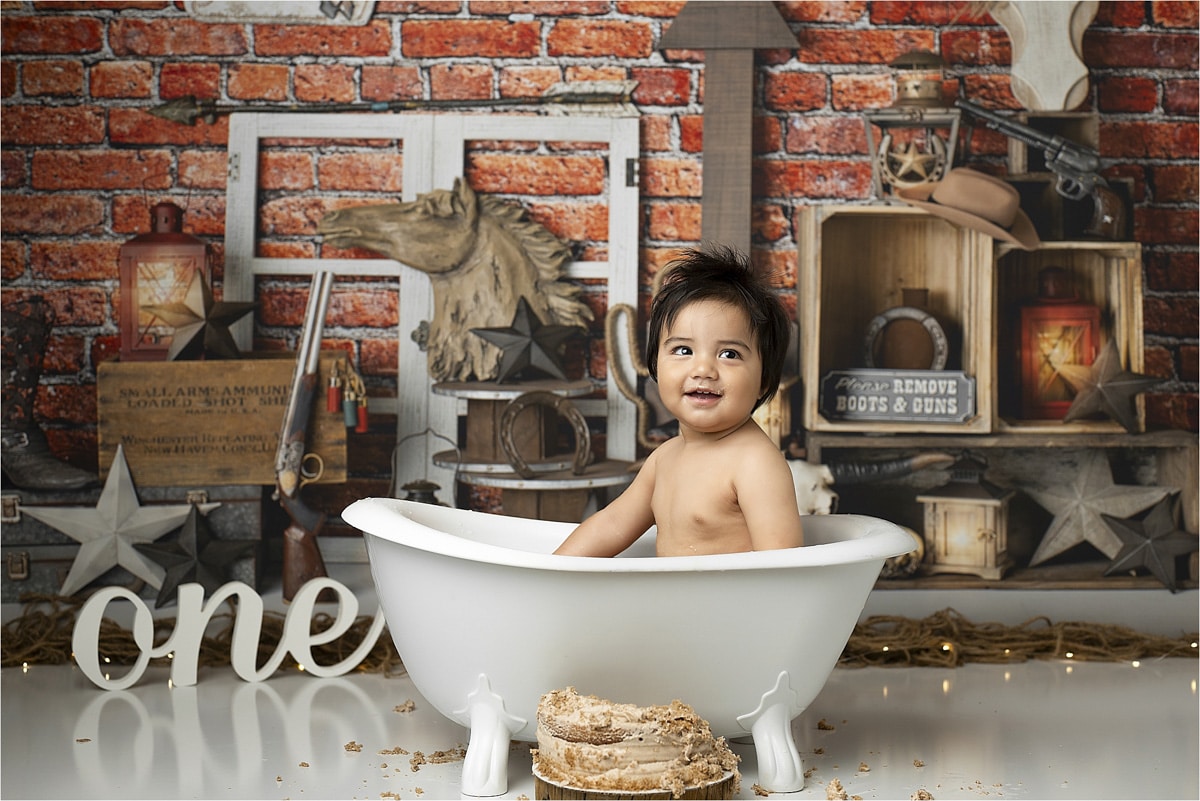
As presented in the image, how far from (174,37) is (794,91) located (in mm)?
1318

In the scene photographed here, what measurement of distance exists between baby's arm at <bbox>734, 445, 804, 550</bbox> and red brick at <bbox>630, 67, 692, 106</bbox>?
1303 mm

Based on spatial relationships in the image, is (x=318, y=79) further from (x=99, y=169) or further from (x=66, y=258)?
(x=66, y=258)

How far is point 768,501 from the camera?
1.31 m

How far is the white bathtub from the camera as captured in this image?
3.94ft

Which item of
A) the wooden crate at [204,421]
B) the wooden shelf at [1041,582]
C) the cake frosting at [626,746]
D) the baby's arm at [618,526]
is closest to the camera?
the cake frosting at [626,746]

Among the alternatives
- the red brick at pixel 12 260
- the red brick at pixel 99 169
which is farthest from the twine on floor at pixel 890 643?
the red brick at pixel 99 169

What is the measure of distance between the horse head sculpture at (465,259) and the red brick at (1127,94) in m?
1.20

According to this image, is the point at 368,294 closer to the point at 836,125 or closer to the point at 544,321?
the point at 544,321

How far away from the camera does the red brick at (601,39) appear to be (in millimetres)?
2438

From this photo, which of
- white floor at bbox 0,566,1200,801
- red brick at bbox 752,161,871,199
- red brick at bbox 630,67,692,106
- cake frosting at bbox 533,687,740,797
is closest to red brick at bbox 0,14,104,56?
red brick at bbox 630,67,692,106

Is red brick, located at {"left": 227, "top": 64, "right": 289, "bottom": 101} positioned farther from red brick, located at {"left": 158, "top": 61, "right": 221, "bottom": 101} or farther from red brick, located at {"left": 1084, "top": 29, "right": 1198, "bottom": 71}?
red brick, located at {"left": 1084, "top": 29, "right": 1198, "bottom": 71}

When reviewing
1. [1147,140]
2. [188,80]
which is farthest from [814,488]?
[188,80]

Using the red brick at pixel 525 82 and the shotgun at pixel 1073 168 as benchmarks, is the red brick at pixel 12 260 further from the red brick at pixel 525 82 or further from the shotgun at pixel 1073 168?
the shotgun at pixel 1073 168

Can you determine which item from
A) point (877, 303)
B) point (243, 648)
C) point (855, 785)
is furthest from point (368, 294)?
point (855, 785)
